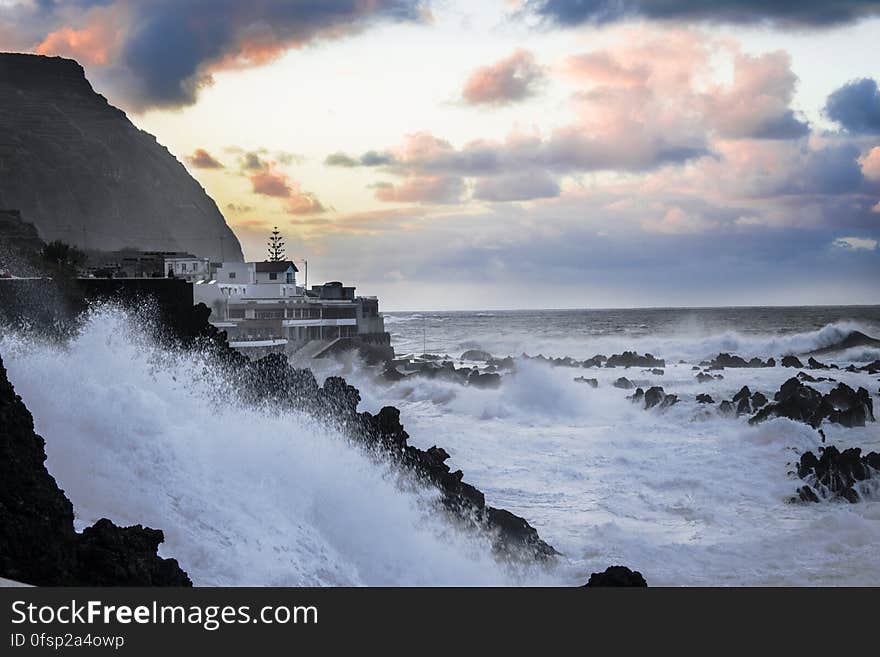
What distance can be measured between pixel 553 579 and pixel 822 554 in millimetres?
4500

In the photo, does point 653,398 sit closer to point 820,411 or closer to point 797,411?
point 797,411

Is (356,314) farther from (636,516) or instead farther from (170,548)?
(170,548)

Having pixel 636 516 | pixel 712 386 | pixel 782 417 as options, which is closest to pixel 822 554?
pixel 636 516

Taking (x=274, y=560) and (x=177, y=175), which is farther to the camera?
(x=177, y=175)

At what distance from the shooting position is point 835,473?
61.7 ft

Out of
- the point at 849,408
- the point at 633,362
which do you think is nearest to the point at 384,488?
the point at 849,408

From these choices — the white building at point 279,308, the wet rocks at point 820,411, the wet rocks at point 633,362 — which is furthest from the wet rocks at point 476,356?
the wet rocks at point 820,411

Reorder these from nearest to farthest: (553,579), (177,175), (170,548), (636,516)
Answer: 1. (170,548)
2. (553,579)
3. (636,516)
4. (177,175)

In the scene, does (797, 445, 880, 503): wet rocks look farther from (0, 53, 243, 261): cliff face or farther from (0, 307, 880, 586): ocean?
(0, 53, 243, 261): cliff face

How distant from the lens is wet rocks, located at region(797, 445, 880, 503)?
18.4 m

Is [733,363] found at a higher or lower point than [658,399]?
higher

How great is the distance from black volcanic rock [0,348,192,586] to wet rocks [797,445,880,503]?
14.0 metres

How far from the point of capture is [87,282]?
631 inches

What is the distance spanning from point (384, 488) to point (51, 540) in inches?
284
